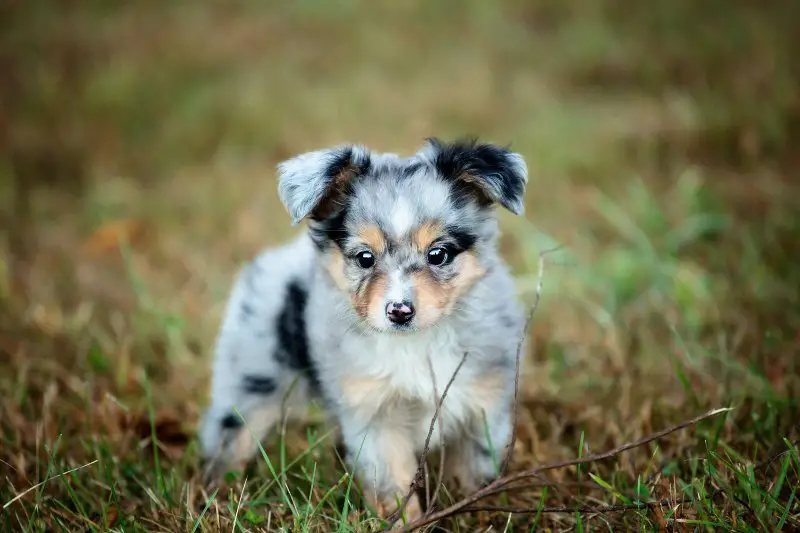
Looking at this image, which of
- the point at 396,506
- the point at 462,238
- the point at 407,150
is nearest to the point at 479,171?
the point at 462,238

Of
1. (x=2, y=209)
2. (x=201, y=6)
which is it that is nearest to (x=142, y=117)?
(x=2, y=209)

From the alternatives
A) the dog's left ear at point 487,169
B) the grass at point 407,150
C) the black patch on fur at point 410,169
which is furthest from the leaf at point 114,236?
the dog's left ear at point 487,169

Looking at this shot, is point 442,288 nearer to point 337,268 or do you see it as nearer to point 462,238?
point 462,238

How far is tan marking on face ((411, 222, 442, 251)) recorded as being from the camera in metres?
2.93

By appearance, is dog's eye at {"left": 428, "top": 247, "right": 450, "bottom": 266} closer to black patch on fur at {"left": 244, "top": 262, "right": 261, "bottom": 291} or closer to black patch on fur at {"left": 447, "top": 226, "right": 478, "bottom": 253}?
black patch on fur at {"left": 447, "top": 226, "right": 478, "bottom": 253}

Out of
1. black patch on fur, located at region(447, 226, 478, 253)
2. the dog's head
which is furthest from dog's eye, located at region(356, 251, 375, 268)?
black patch on fur, located at region(447, 226, 478, 253)

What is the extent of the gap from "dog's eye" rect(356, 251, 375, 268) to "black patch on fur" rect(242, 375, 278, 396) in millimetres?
789

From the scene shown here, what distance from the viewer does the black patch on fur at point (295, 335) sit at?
3367 millimetres

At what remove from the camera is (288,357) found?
3.46 metres

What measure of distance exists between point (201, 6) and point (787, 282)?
8725 millimetres

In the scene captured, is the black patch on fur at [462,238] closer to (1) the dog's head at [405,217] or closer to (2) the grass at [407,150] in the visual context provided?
(1) the dog's head at [405,217]

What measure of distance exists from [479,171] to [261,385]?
133cm

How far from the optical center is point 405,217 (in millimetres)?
2926

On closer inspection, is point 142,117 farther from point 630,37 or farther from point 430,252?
point 430,252
